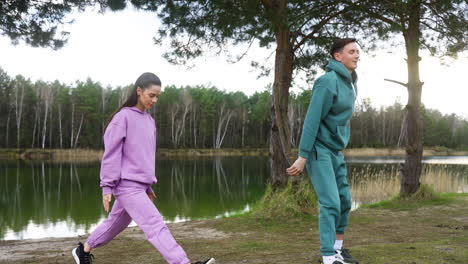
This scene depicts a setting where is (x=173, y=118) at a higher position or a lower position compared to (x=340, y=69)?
higher

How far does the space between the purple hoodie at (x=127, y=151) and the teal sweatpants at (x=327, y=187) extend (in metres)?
1.19

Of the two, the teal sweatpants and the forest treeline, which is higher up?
the forest treeline

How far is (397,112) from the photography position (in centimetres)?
7419

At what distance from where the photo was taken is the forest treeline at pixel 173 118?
1971 inches

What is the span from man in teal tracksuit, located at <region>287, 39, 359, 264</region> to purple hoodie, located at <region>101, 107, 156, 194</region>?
3.43ft

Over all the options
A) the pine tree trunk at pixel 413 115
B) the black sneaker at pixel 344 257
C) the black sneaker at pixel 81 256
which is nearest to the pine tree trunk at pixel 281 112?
the pine tree trunk at pixel 413 115

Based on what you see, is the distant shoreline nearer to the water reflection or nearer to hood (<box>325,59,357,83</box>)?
the water reflection

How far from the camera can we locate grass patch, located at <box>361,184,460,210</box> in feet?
27.4

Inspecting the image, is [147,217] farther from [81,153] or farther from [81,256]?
[81,153]

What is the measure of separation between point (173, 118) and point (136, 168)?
169 ft

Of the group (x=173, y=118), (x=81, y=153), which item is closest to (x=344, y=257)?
(x=81, y=153)

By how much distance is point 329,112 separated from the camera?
321cm

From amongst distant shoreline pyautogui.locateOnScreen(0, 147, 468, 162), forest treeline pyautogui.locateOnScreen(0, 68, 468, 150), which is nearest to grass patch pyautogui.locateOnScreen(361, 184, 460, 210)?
distant shoreline pyautogui.locateOnScreen(0, 147, 468, 162)

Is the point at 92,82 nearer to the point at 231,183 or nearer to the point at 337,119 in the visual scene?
the point at 231,183
